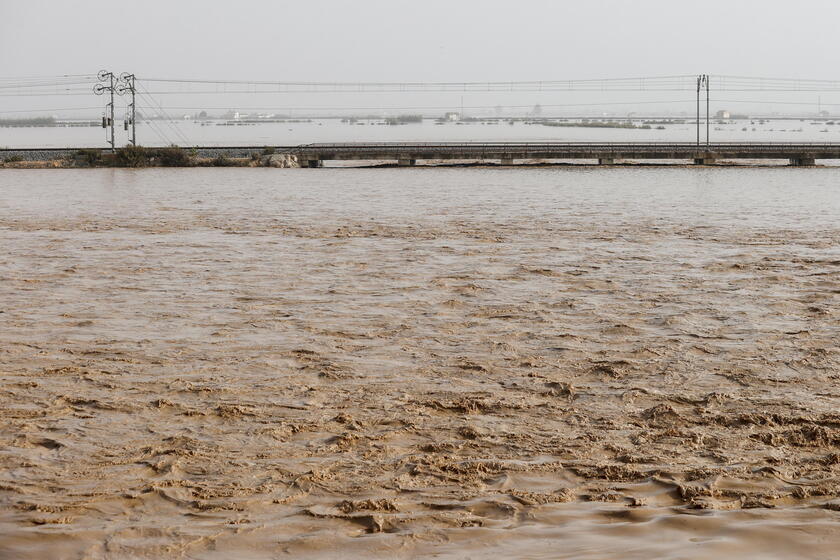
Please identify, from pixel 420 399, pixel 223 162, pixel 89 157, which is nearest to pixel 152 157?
pixel 89 157

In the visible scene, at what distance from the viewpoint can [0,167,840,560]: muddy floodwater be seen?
640 cm

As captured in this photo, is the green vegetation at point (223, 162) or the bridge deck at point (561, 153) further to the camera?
the bridge deck at point (561, 153)

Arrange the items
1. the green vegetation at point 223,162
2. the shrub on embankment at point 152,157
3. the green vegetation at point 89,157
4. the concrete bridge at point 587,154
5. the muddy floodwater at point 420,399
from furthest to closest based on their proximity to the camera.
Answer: the shrub on embankment at point 152,157 < the concrete bridge at point 587,154 < the green vegetation at point 89,157 < the green vegetation at point 223,162 < the muddy floodwater at point 420,399

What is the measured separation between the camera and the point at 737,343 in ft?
39.3

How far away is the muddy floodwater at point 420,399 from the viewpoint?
6.40 metres

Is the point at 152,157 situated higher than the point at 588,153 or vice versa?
the point at 152,157

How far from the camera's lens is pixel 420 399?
958cm

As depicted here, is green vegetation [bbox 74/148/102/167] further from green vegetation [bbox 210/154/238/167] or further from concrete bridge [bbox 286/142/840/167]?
concrete bridge [bbox 286/142/840/167]


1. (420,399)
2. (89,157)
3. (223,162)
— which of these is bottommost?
(420,399)

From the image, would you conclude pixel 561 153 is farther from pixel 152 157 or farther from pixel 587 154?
pixel 152 157

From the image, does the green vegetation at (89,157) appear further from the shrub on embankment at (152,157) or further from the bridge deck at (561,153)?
the bridge deck at (561,153)

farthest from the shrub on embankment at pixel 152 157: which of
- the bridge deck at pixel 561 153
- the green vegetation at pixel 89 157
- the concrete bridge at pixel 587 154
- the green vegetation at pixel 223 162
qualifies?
the concrete bridge at pixel 587 154

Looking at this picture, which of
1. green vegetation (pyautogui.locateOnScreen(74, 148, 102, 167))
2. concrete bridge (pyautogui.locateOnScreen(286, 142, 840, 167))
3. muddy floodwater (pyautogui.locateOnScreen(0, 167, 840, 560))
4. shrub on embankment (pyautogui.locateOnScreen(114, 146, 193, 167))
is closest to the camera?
muddy floodwater (pyautogui.locateOnScreen(0, 167, 840, 560))

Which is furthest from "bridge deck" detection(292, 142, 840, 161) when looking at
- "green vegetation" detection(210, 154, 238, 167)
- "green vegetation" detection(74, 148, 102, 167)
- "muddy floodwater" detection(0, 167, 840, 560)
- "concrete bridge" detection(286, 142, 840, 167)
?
"muddy floodwater" detection(0, 167, 840, 560)
